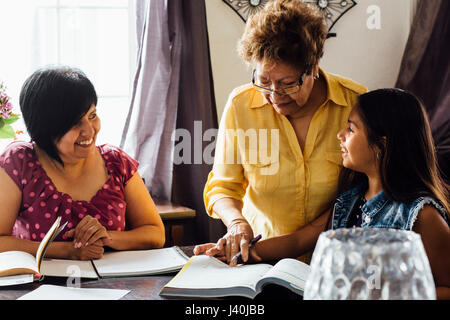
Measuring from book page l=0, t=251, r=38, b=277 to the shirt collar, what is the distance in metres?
A: 0.83

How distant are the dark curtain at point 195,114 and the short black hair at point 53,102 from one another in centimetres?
121

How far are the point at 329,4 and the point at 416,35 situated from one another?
1.85ft

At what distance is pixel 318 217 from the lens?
1.61 m

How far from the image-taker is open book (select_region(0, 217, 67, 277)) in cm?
120

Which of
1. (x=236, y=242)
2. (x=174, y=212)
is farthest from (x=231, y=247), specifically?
(x=174, y=212)

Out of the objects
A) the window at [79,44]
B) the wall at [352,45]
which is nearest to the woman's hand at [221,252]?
the wall at [352,45]

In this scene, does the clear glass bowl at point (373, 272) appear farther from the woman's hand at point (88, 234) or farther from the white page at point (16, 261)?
the woman's hand at point (88, 234)

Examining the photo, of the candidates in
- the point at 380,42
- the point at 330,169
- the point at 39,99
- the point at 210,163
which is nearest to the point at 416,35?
the point at 380,42

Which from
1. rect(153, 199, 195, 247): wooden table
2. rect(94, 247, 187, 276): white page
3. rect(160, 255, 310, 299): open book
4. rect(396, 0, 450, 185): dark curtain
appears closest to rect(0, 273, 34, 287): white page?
rect(94, 247, 187, 276): white page

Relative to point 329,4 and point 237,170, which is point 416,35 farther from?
point 237,170

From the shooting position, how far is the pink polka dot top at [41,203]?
1635 millimetres

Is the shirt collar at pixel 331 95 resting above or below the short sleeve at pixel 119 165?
above

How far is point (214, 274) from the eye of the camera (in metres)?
1.20

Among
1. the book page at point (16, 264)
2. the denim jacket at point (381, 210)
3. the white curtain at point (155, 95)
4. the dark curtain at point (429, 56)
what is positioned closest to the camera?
the book page at point (16, 264)
